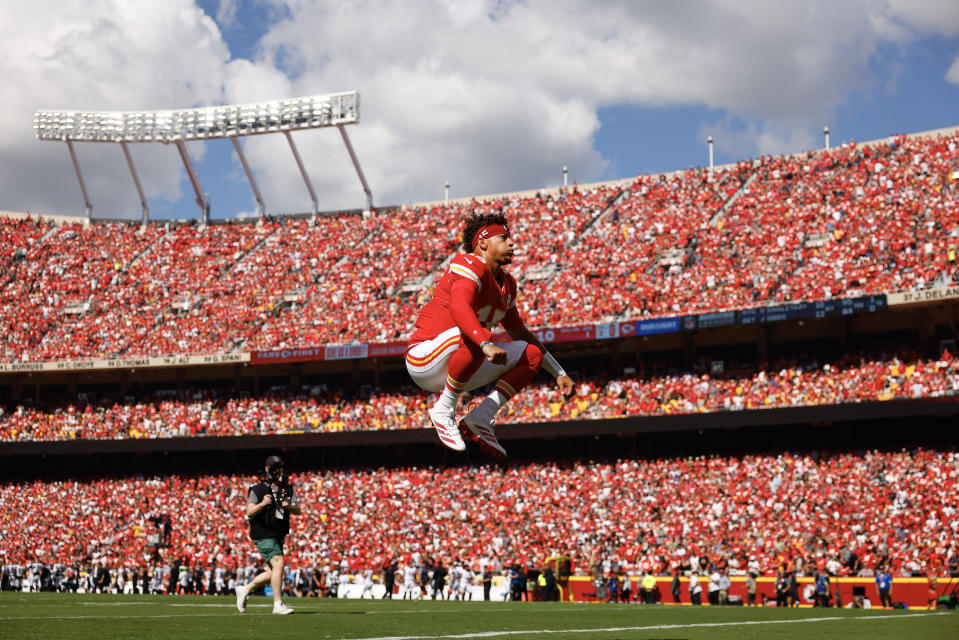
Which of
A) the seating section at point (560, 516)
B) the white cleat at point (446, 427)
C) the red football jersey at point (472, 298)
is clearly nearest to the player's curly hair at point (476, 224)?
the red football jersey at point (472, 298)

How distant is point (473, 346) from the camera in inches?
359

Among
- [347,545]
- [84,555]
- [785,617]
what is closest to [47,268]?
[84,555]

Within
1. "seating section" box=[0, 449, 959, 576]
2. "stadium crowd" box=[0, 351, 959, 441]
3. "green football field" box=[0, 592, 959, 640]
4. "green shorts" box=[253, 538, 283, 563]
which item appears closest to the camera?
"green football field" box=[0, 592, 959, 640]

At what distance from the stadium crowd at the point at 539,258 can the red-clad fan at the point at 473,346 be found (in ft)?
97.7

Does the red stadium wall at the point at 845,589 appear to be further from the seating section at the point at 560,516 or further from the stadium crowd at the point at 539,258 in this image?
the stadium crowd at the point at 539,258

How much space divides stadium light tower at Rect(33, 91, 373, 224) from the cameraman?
4443cm

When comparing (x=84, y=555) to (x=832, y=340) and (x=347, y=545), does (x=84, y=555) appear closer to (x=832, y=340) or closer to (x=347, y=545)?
(x=347, y=545)

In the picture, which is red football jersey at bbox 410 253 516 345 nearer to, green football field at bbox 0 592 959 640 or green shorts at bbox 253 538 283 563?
green football field at bbox 0 592 959 640

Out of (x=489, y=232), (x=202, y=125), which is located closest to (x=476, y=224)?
(x=489, y=232)

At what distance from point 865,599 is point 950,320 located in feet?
44.5

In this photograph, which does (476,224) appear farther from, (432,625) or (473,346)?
(432,625)

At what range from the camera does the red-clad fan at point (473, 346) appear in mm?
9102

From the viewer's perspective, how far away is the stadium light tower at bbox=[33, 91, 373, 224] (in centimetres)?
5900

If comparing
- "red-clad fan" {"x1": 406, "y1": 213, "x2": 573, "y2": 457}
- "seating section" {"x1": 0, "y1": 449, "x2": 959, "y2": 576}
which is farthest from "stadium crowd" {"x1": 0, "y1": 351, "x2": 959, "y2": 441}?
"red-clad fan" {"x1": 406, "y1": 213, "x2": 573, "y2": 457}
